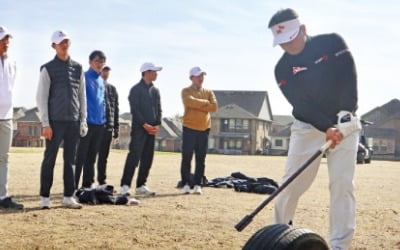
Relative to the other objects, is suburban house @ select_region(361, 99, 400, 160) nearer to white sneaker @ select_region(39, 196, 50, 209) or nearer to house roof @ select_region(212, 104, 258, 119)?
house roof @ select_region(212, 104, 258, 119)

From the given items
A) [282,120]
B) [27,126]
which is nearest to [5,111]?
[27,126]

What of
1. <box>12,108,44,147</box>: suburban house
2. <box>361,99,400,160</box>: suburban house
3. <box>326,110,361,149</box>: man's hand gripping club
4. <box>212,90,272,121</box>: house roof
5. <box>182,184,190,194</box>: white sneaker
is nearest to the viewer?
<box>326,110,361,149</box>: man's hand gripping club

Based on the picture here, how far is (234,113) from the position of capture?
95.7 m

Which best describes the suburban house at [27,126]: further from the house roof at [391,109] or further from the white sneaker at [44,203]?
the white sneaker at [44,203]

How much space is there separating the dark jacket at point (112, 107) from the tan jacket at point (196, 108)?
1.41 m

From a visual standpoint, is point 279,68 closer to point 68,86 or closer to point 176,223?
point 176,223

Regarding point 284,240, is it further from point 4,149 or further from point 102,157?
point 102,157

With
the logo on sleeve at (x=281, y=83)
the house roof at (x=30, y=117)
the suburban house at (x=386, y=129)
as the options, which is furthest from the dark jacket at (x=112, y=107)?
the house roof at (x=30, y=117)

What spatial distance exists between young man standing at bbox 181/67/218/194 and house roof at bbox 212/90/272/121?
85854mm

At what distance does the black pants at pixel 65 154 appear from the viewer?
7.85 metres

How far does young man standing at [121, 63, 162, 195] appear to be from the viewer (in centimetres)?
1005

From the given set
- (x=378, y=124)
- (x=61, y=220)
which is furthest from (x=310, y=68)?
(x=378, y=124)

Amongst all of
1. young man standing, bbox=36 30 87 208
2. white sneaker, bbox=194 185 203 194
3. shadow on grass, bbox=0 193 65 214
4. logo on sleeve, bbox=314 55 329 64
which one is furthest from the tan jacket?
logo on sleeve, bbox=314 55 329 64

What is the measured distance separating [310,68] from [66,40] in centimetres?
390
